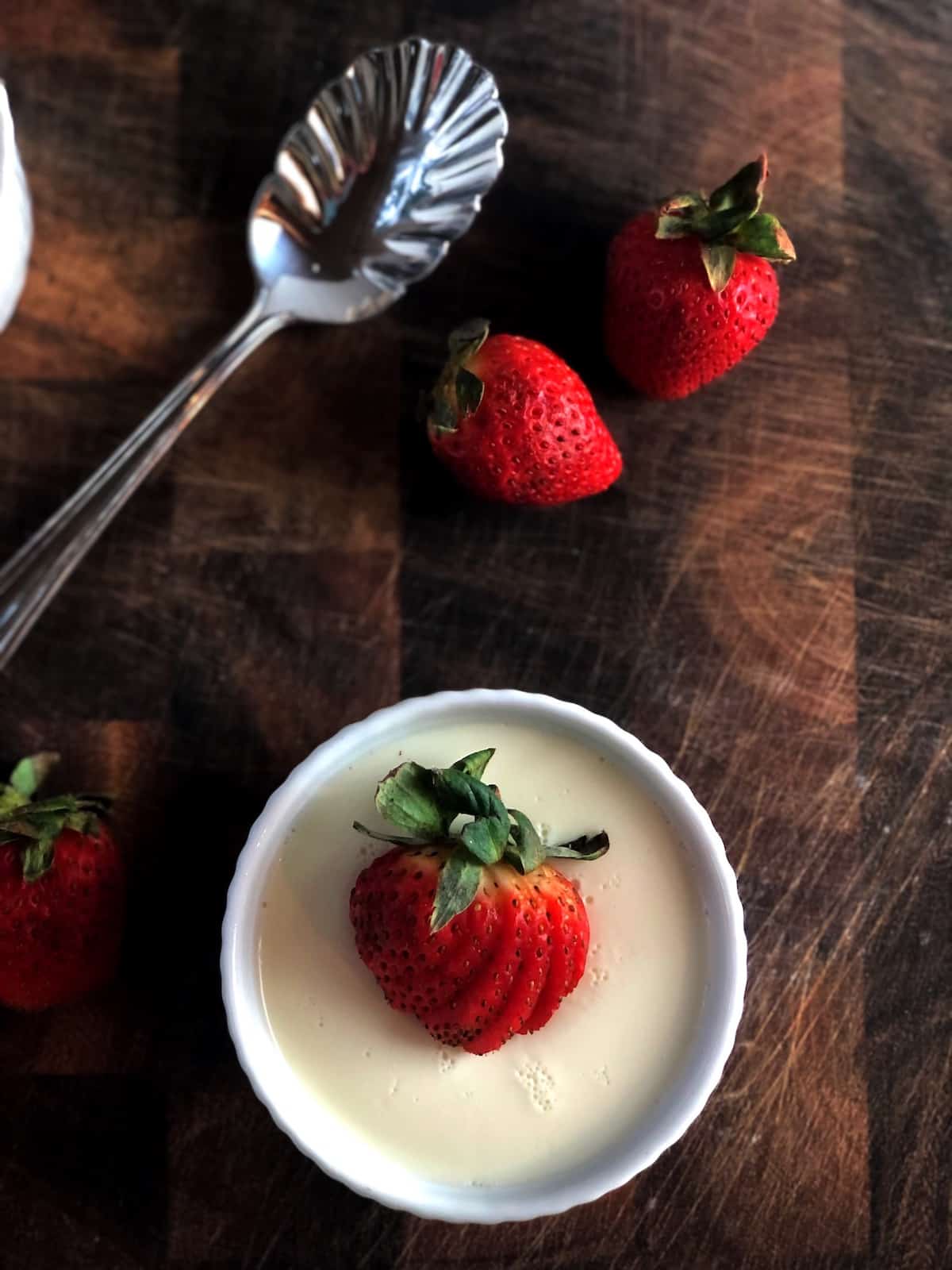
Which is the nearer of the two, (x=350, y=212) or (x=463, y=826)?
(x=463, y=826)

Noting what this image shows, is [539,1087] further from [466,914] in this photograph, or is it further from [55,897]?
[55,897]

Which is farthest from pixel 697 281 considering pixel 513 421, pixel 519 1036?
pixel 519 1036

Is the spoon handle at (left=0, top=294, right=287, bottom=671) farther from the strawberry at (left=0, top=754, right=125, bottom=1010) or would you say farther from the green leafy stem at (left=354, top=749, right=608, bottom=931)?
the green leafy stem at (left=354, top=749, right=608, bottom=931)

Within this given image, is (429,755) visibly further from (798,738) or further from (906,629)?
(906,629)

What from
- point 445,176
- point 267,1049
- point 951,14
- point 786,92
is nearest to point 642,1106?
point 267,1049

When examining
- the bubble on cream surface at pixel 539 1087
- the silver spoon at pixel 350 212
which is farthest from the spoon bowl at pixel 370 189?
the bubble on cream surface at pixel 539 1087

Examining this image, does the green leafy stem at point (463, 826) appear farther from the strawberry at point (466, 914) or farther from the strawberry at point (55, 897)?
the strawberry at point (55, 897)
